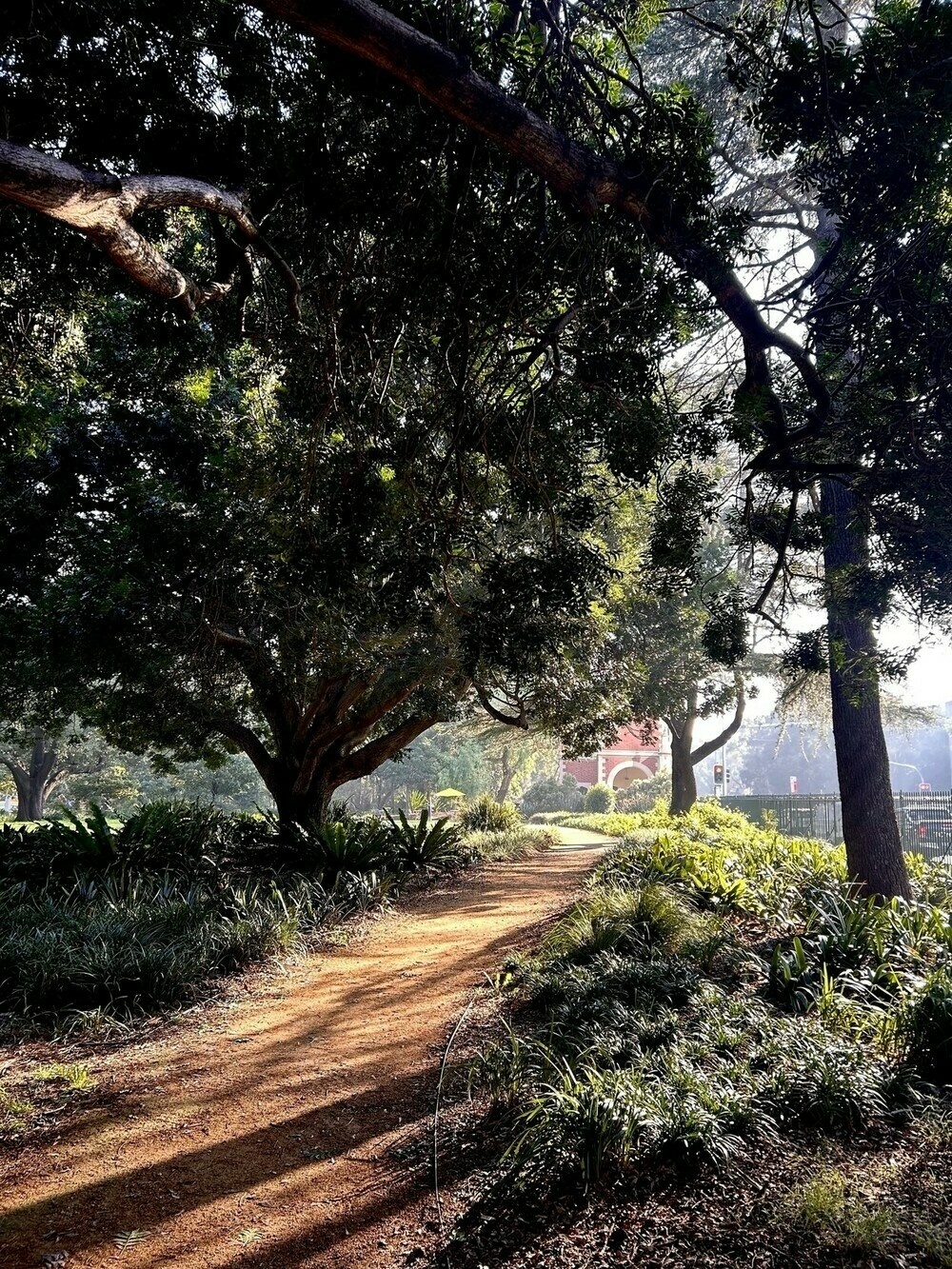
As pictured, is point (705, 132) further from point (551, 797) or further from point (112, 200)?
point (551, 797)

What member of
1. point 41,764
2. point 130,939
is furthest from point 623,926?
point 41,764

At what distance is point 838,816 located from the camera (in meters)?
20.4

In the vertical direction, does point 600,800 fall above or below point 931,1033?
below

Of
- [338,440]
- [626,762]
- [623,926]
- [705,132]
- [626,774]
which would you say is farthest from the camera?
[626,774]

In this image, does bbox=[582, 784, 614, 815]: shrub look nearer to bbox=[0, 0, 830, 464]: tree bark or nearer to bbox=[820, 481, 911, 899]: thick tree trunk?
bbox=[820, 481, 911, 899]: thick tree trunk

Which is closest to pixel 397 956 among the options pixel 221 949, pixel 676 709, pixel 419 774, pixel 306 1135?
pixel 221 949

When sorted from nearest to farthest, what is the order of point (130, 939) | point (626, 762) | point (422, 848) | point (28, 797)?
point (130, 939), point (422, 848), point (28, 797), point (626, 762)

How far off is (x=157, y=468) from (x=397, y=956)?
6303mm

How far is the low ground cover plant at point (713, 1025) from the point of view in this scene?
3.74 meters

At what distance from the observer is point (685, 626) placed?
19.7 metres

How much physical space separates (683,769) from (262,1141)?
837 inches

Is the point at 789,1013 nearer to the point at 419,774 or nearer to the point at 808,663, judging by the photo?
the point at 808,663

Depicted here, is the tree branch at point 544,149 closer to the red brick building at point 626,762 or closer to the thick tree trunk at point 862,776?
the thick tree trunk at point 862,776

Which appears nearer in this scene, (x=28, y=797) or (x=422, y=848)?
(x=422, y=848)
